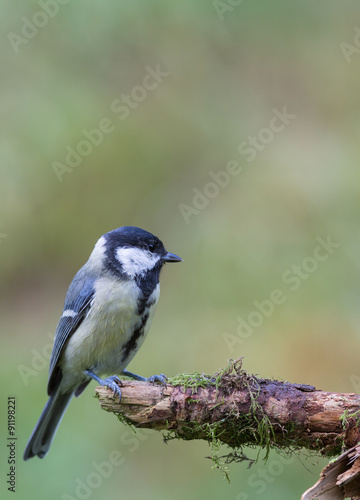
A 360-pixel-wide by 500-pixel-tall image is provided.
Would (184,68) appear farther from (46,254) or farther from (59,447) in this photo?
(59,447)

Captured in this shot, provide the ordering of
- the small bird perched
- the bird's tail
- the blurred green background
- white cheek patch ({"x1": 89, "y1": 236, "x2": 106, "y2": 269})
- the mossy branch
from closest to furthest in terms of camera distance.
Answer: the mossy branch < the small bird perched < white cheek patch ({"x1": 89, "y1": 236, "x2": 106, "y2": 269}) < the bird's tail < the blurred green background

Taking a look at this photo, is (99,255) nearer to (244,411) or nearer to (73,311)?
(73,311)

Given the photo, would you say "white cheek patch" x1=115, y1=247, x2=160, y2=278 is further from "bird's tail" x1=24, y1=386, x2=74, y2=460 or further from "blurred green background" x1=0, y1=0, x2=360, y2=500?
"blurred green background" x1=0, y1=0, x2=360, y2=500

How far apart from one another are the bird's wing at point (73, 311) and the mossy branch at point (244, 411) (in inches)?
26.4

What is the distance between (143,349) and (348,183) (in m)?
2.15

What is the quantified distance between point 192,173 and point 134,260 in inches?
97.2

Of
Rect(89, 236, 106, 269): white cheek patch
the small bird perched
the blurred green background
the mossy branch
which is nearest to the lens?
the mossy branch

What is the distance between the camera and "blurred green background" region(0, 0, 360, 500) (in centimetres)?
432

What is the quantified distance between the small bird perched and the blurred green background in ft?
4.05

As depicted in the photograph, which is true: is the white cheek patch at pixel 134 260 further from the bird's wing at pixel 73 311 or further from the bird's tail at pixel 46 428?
the bird's tail at pixel 46 428

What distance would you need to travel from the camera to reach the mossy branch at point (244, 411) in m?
2.11

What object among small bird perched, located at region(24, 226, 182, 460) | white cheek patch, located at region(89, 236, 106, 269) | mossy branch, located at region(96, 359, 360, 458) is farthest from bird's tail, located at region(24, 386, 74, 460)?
mossy branch, located at region(96, 359, 360, 458)

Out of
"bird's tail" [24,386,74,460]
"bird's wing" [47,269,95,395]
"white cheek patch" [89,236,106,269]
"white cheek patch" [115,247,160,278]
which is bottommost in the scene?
"bird's tail" [24,386,74,460]

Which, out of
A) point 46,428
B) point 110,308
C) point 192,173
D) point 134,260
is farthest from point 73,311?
point 192,173
